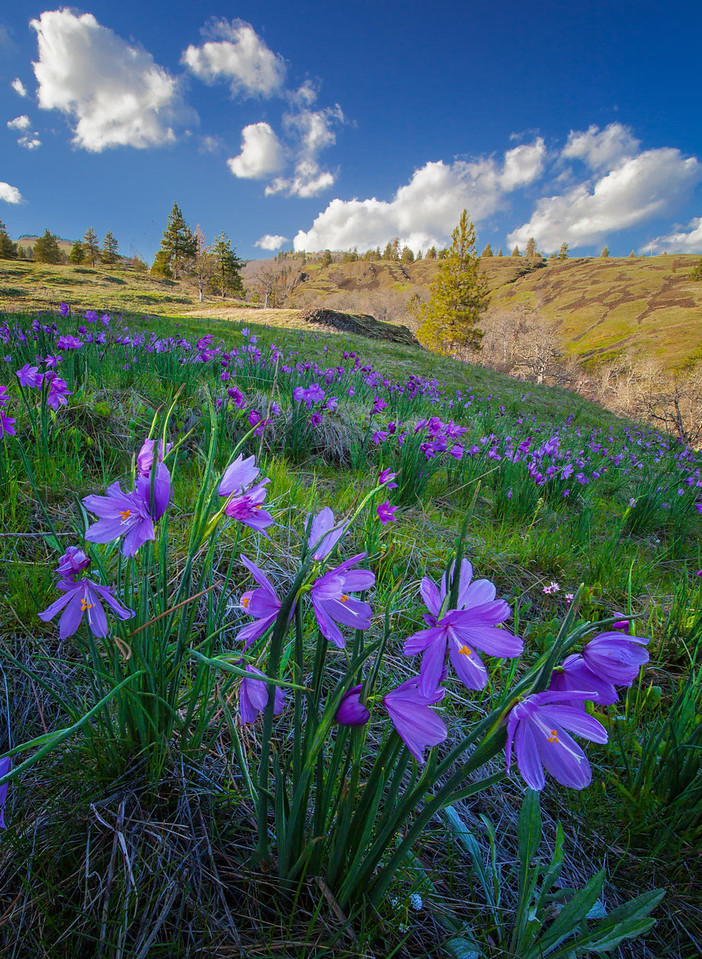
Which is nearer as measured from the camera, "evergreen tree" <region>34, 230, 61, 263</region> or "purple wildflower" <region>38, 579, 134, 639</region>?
"purple wildflower" <region>38, 579, 134, 639</region>

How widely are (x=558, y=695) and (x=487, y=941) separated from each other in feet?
2.40

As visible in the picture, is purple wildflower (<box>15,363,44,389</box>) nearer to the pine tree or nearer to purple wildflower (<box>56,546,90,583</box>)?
purple wildflower (<box>56,546,90,583</box>)

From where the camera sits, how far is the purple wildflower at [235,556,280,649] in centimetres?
57

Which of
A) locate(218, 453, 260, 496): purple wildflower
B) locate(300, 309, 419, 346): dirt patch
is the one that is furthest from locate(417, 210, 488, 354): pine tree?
locate(218, 453, 260, 496): purple wildflower

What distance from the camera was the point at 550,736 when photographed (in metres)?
0.50

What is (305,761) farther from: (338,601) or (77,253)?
(77,253)

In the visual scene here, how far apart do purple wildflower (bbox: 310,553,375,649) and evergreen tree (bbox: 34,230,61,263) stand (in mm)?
57780

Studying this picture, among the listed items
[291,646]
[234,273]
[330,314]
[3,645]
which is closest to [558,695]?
[291,646]

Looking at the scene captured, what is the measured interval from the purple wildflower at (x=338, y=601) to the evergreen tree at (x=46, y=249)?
57780mm

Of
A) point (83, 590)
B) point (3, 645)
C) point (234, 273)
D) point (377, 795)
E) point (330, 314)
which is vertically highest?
point (234, 273)

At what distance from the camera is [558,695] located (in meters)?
0.46

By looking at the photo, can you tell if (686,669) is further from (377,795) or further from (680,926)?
(377,795)

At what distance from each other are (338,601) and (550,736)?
30cm

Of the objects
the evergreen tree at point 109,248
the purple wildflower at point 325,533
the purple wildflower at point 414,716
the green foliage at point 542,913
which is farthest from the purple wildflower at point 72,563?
the evergreen tree at point 109,248
